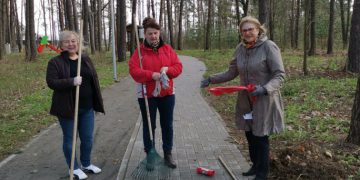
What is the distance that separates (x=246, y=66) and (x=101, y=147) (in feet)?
10.3

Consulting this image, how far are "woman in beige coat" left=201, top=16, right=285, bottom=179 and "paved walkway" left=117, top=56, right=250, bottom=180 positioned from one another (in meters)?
0.76

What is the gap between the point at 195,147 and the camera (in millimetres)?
6168

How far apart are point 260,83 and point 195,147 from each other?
2223mm

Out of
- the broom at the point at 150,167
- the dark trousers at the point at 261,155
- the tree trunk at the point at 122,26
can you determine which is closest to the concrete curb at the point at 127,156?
the broom at the point at 150,167

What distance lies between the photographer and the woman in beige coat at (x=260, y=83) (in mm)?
4145

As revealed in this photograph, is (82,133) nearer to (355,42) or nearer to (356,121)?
(356,121)

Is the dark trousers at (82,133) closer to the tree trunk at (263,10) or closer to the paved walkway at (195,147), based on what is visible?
the paved walkway at (195,147)

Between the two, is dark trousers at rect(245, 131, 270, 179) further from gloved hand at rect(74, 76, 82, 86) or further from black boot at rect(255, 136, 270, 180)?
gloved hand at rect(74, 76, 82, 86)

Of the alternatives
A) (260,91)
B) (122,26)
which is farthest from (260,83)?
(122,26)

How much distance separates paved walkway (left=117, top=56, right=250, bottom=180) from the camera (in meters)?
5.08

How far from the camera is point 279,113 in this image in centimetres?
429

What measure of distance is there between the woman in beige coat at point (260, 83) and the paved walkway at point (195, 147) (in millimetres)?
757

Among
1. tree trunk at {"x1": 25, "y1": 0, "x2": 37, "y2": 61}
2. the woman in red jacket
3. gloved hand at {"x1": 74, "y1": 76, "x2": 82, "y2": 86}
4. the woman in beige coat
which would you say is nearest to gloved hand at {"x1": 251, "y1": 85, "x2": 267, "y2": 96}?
the woman in beige coat

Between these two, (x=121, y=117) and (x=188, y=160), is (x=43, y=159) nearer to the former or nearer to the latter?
(x=188, y=160)
